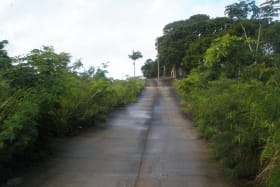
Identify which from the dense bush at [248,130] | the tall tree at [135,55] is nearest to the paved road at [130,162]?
the dense bush at [248,130]

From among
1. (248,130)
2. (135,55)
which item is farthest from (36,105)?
(135,55)

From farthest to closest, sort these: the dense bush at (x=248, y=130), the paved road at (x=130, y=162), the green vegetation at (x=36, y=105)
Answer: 1. the paved road at (x=130, y=162)
2. the green vegetation at (x=36, y=105)
3. the dense bush at (x=248, y=130)

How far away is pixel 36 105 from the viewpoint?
5.55 metres

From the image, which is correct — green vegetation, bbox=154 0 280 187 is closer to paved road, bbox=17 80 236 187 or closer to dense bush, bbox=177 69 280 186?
dense bush, bbox=177 69 280 186

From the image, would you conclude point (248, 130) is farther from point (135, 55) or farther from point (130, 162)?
point (135, 55)

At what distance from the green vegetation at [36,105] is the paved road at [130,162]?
0.40 metres

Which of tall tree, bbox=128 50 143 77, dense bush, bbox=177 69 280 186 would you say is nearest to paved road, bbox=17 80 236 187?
dense bush, bbox=177 69 280 186

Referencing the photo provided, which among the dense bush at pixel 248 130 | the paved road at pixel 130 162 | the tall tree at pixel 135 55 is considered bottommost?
the paved road at pixel 130 162

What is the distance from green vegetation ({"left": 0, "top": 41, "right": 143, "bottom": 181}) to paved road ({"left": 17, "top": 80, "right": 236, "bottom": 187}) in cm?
40

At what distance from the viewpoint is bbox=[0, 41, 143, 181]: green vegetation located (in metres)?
5.18

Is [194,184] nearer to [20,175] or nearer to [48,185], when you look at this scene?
[48,185]

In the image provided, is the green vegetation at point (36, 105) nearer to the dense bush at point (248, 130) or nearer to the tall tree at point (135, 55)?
the dense bush at point (248, 130)

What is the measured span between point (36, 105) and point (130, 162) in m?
2.02

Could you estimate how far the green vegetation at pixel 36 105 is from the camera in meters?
5.18
